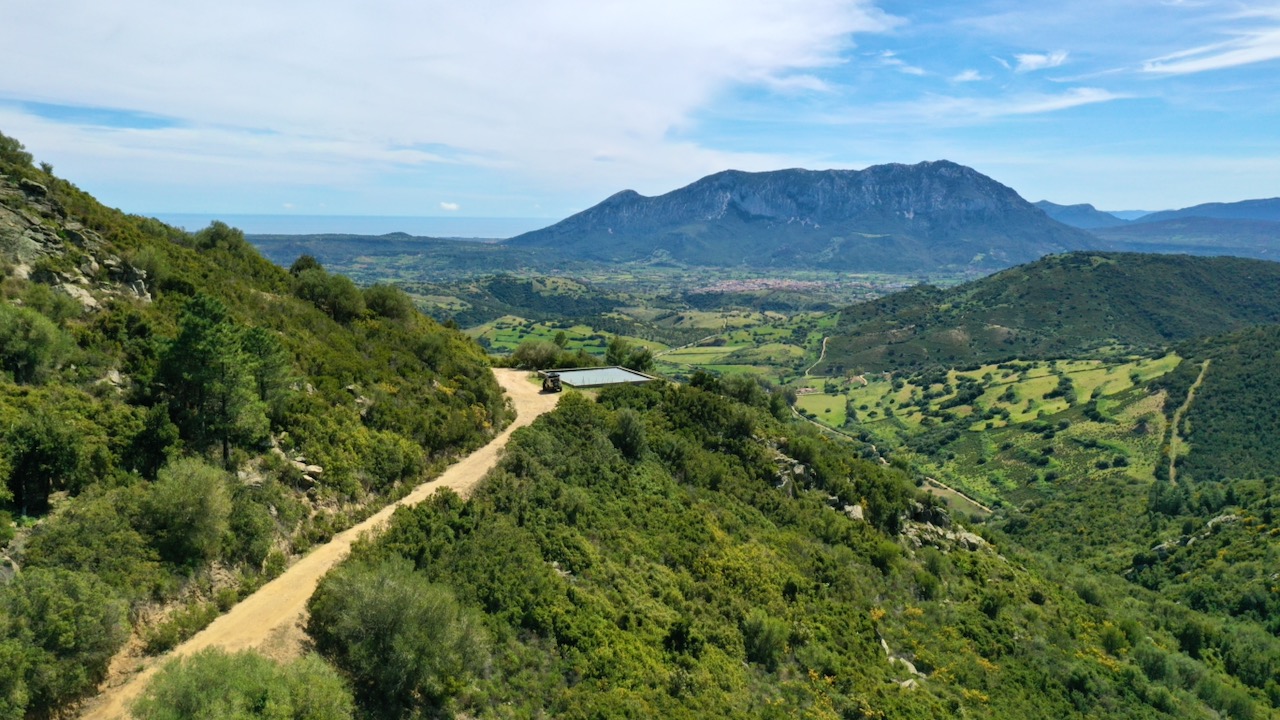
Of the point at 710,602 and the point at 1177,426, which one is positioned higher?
the point at 710,602

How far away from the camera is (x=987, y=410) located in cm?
14962

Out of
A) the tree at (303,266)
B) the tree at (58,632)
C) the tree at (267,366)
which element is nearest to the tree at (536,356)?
the tree at (303,266)

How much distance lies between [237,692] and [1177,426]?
A: 151 meters

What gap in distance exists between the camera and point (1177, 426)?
384 feet

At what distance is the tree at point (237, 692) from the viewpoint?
44.4ft

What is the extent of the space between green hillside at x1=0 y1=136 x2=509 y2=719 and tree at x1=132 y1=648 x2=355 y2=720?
9.49 feet

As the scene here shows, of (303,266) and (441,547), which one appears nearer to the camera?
(441,547)

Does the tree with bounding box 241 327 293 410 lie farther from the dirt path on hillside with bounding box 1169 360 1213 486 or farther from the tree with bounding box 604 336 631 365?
the dirt path on hillside with bounding box 1169 360 1213 486

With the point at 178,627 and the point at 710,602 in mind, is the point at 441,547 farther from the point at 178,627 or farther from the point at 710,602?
the point at 710,602

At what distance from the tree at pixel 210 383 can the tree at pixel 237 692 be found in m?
10.8

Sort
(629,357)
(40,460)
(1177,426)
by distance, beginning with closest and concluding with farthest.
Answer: (40,460)
(629,357)
(1177,426)

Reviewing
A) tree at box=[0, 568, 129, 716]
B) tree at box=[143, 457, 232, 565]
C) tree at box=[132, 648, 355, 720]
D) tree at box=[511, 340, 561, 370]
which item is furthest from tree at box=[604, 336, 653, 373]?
tree at box=[0, 568, 129, 716]

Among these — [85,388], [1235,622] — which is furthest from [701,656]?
[1235,622]

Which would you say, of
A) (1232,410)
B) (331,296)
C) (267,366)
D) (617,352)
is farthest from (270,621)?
(1232,410)
